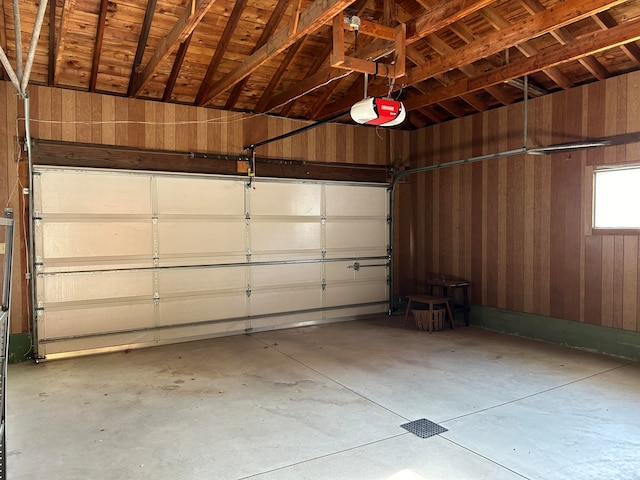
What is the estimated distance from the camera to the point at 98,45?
4.79 m

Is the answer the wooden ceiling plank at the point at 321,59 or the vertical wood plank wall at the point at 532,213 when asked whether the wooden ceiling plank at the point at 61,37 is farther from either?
the vertical wood plank wall at the point at 532,213

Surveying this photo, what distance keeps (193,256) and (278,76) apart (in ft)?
8.81

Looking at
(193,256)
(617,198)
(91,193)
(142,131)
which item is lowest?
(193,256)

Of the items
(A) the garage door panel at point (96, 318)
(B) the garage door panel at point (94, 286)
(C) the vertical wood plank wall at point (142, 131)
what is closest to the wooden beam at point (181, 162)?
(C) the vertical wood plank wall at point (142, 131)

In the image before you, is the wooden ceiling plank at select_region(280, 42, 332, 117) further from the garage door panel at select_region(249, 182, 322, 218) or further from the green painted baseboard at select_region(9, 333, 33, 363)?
the green painted baseboard at select_region(9, 333, 33, 363)

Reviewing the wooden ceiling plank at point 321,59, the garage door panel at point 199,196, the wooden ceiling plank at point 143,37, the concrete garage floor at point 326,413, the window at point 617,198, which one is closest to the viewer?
the concrete garage floor at point 326,413

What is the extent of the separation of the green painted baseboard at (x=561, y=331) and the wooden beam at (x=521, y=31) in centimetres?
348

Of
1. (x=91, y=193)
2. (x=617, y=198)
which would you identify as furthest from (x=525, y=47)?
(x=91, y=193)

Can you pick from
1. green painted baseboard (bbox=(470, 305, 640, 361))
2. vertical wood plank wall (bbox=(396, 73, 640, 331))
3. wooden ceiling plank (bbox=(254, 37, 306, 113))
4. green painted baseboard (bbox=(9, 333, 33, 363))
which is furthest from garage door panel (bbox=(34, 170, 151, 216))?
green painted baseboard (bbox=(470, 305, 640, 361))

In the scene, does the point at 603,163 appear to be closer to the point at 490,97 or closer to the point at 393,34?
the point at 490,97

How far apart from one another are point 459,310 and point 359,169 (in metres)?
2.77

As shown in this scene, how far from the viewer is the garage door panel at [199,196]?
19.2ft

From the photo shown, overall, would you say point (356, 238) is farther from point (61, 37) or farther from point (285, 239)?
point (61, 37)

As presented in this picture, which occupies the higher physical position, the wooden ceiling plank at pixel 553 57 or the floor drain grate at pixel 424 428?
the wooden ceiling plank at pixel 553 57
